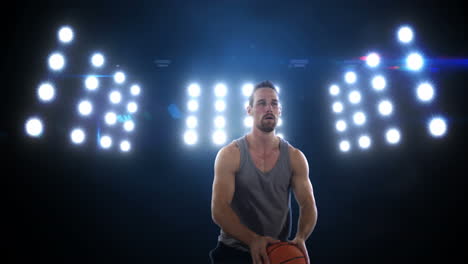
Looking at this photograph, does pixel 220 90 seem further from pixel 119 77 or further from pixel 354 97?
pixel 354 97

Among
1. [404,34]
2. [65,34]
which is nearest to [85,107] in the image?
[65,34]

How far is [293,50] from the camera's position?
436 centimetres

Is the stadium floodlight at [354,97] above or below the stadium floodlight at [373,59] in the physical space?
below

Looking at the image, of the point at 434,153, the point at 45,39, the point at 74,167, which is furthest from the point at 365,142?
the point at 45,39

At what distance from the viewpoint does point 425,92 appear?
3.97 metres

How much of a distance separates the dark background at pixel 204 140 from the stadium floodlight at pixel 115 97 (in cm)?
41

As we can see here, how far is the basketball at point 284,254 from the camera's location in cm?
146

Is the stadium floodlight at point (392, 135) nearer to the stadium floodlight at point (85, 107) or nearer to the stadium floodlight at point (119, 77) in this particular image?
the stadium floodlight at point (119, 77)

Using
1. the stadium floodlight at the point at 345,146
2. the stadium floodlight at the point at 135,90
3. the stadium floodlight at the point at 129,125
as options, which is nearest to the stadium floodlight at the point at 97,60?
the stadium floodlight at the point at 135,90

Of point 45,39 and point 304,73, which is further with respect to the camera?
point 304,73

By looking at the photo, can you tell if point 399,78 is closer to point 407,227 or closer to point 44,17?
point 407,227

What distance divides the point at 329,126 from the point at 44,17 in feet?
17.2

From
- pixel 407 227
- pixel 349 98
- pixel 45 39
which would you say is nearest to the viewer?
pixel 45 39

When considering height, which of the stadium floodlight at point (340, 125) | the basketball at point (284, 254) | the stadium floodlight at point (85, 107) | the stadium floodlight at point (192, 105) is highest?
the stadium floodlight at point (192, 105)
